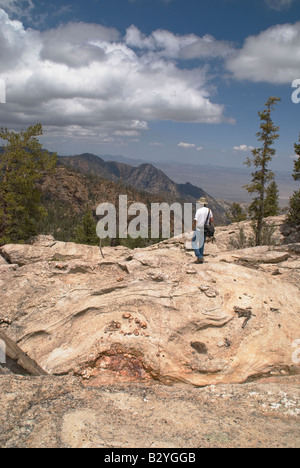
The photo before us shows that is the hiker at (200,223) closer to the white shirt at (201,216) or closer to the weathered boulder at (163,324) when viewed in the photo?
the white shirt at (201,216)

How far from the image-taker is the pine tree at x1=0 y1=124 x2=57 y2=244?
22.5 m

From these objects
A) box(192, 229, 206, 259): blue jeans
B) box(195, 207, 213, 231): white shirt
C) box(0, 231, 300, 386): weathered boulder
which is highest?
box(195, 207, 213, 231): white shirt

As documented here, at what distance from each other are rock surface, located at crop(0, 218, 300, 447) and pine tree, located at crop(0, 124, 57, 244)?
36.6ft

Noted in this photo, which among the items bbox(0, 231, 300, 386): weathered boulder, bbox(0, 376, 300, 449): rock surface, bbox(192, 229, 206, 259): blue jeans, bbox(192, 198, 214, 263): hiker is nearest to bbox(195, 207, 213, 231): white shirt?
bbox(192, 198, 214, 263): hiker


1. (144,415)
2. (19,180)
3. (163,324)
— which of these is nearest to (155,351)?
(163,324)

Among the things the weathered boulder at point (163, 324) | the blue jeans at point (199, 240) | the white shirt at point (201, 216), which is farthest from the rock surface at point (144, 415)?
the white shirt at point (201, 216)

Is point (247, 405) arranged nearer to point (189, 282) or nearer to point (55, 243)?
point (189, 282)

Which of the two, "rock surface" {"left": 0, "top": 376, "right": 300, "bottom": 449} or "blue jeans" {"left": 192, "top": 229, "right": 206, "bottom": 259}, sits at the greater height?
"blue jeans" {"left": 192, "top": 229, "right": 206, "bottom": 259}

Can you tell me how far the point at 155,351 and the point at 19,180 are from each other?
2011cm

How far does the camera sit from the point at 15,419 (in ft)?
15.0

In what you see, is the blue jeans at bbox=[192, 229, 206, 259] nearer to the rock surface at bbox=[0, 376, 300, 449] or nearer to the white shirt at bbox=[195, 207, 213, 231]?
the white shirt at bbox=[195, 207, 213, 231]

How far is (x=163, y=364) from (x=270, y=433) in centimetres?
324

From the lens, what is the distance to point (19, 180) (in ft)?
73.6

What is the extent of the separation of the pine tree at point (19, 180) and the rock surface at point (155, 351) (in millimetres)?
11146
